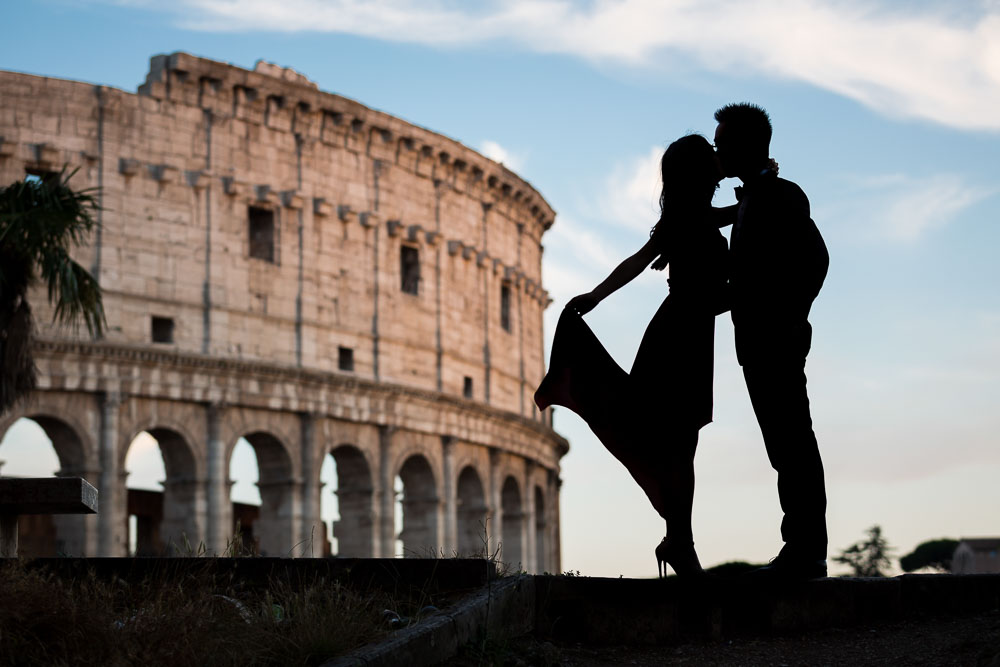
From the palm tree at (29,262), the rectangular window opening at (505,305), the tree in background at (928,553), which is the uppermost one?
the rectangular window opening at (505,305)

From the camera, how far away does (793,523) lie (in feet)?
22.9

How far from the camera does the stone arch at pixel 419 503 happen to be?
40844 millimetres

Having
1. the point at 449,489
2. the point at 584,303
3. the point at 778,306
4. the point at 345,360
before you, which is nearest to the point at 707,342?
the point at 778,306

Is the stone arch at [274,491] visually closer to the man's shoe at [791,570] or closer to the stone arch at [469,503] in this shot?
the stone arch at [469,503]

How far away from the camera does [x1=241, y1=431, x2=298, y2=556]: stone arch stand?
36031mm

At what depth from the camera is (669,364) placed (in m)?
7.06

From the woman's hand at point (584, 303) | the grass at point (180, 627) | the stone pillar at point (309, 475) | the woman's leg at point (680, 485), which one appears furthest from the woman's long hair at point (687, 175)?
the stone pillar at point (309, 475)

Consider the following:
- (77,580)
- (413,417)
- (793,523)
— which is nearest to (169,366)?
(413,417)

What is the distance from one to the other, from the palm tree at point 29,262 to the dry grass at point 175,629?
49.7 ft

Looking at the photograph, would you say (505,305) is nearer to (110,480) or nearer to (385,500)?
(385,500)

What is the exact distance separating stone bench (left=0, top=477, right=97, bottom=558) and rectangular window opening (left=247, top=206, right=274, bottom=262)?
27.5m

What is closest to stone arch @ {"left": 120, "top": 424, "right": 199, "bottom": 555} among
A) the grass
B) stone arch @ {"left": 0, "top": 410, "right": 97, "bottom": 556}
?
stone arch @ {"left": 0, "top": 410, "right": 97, "bottom": 556}

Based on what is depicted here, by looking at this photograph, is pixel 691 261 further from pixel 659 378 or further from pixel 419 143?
pixel 419 143

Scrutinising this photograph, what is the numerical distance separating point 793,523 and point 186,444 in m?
28.6
